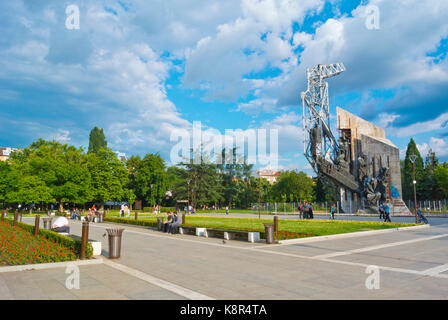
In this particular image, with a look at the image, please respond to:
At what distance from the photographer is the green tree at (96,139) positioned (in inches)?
3285

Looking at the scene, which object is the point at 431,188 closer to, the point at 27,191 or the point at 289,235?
the point at 289,235

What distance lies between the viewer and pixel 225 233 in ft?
54.1

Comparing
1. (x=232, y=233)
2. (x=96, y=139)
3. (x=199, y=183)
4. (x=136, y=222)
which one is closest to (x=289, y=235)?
(x=232, y=233)

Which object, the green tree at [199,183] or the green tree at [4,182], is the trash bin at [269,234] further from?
the green tree at [199,183]

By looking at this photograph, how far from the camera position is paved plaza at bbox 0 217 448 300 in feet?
20.5

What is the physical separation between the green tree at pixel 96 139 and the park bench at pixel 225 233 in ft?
234

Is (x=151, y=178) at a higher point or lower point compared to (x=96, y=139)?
lower

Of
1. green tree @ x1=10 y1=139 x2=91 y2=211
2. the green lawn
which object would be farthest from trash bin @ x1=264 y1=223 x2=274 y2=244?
green tree @ x1=10 y1=139 x2=91 y2=211

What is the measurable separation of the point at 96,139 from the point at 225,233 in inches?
3014

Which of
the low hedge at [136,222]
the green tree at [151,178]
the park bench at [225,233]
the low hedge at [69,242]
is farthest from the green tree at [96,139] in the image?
the low hedge at [69,242]

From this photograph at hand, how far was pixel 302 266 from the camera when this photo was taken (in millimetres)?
9078

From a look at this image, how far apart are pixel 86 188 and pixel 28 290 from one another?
52293 millimetres
